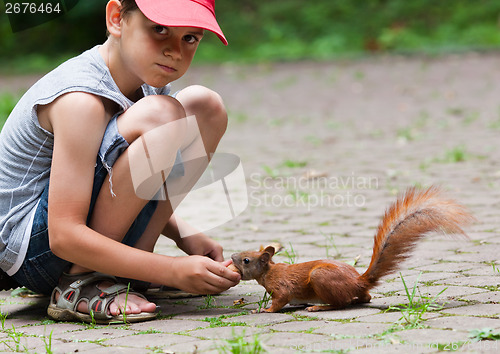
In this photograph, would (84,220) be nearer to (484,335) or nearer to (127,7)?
(127,7)

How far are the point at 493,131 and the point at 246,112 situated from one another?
4.39 m

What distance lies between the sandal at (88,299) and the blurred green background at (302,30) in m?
13.6

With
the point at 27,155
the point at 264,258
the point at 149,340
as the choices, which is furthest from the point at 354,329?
the point at 27,155

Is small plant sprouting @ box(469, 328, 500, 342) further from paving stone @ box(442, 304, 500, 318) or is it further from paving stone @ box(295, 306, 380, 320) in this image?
paving stone @ box(295, 306, 380, 320)

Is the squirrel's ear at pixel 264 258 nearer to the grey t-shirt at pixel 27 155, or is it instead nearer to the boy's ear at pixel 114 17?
the grey t-shirt at pixel 27 155

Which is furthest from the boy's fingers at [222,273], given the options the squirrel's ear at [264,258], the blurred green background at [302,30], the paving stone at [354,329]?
the blurred green background at [302,30]

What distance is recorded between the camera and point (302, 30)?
19.6 m

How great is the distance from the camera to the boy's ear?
271cm

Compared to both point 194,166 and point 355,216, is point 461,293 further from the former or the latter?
point 355,216

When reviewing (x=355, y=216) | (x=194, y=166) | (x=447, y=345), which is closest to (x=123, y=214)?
(x=194, y=166)

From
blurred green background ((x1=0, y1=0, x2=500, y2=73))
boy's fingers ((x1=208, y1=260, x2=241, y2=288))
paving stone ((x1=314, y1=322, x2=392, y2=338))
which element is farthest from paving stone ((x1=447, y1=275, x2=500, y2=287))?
blurred green background ((x1=0, y1=0, x2=500, y2=73))

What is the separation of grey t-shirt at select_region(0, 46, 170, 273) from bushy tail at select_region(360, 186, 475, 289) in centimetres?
107

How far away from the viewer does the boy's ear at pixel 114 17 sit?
2.71m

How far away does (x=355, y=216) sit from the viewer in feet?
14.8
